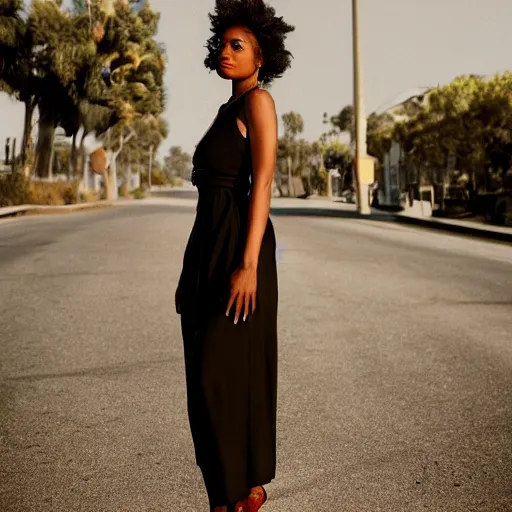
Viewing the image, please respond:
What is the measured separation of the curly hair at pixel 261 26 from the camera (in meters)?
3.22

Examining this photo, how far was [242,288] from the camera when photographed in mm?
3045

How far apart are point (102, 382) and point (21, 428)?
1116mm

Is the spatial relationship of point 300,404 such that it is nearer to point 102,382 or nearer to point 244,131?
point 102,382

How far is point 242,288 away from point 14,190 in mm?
33299

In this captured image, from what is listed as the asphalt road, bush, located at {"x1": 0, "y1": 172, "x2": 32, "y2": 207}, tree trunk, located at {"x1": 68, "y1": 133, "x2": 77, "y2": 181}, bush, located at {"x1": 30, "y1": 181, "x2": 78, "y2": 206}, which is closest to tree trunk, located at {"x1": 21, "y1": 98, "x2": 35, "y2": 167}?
bush, located at {"x1": 30, "y1": 181, "x2": 78, "y2": 206}

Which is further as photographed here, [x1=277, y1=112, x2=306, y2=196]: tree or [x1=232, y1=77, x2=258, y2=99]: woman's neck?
[x1=277, y1=112, x2=306, y2=196]: tree

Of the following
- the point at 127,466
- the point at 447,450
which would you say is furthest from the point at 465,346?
the point at 127,466

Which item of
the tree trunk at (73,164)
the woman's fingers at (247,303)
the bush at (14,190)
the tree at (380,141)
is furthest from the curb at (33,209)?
the woman's fingers at (247,303)

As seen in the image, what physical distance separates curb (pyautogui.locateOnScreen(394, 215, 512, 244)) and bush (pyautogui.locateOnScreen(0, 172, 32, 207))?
15.6 m

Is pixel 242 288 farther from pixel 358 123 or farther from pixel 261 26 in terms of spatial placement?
pixel 358 123

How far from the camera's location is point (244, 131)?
10.1 feet

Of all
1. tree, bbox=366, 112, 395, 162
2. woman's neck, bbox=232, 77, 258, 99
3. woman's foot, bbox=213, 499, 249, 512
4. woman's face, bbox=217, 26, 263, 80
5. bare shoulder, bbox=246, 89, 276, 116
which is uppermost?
tree, bbox=366, 112, 395, 162

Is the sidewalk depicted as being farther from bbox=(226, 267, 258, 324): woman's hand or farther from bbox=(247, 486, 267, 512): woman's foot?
bbox=(226, 267, 258, 324): woman's hand

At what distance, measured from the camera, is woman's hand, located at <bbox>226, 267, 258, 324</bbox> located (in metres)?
3.04
